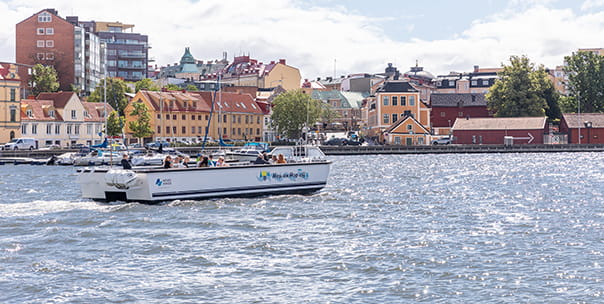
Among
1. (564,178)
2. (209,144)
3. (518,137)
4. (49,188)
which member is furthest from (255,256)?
(518,137)

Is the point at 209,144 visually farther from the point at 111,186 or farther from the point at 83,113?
the point at 111,186

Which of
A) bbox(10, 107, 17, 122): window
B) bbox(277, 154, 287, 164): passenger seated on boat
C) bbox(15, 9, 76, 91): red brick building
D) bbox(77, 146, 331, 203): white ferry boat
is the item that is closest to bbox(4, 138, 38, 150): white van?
bbox(10, 107, 17, 122): window

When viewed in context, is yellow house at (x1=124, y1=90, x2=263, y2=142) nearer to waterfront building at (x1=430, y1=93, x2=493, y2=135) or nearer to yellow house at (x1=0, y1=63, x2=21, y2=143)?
yellow house at (x1=0, y1=63, x2=21, y2=143)

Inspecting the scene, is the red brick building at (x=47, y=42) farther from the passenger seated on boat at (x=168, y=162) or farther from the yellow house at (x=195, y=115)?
the passenger seated on boat at (x=168, y=162)

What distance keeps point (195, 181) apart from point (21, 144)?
6351 centimetres

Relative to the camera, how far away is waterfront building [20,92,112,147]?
94.8 metres

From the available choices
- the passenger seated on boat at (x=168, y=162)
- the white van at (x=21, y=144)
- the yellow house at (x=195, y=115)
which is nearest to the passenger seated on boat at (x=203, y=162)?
the passenger seated on boat at (x=168, y=162)

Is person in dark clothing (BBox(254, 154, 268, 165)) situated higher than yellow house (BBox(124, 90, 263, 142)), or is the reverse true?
yellow house (BBox(124, 90, 263, 142))

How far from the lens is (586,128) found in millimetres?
109875

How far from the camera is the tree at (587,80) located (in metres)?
121

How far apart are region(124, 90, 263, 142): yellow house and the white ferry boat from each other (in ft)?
234

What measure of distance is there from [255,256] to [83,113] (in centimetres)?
8716

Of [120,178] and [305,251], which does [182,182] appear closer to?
[120,178]

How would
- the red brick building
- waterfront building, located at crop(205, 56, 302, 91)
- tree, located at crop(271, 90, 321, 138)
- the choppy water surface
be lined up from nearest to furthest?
1. the choppy water surface
2. tree, located at crop(271, 90, 321, 138)
3. the red brick building
4. waterfront building, located at crop(205, 56, 302, 91)
